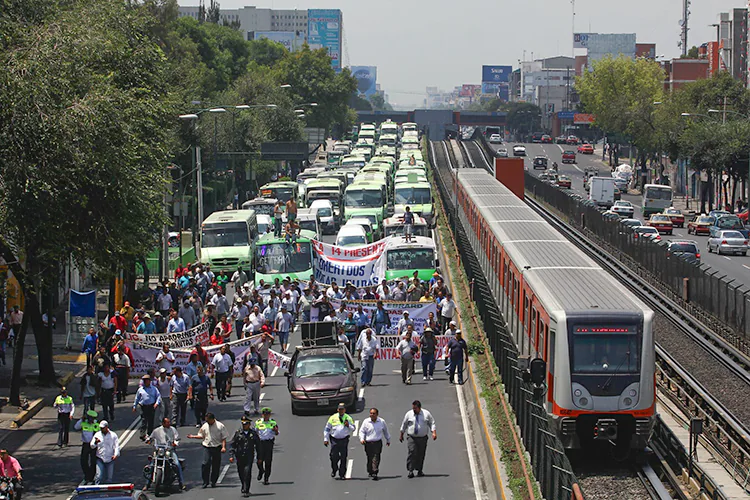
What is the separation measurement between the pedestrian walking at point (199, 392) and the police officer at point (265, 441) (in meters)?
4.24

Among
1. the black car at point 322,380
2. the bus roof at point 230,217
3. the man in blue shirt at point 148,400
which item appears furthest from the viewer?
the bus roof at point 230,217

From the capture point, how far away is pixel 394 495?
19.0m

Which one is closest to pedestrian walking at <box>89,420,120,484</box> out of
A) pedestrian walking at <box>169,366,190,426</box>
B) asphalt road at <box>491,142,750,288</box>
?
pedestrian walking at <box>169,366,190,426</box>

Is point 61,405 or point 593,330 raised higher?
point 593,330

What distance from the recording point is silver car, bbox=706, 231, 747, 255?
58.6 meters

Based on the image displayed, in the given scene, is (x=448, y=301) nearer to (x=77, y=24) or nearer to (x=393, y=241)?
(x=393, y=241)

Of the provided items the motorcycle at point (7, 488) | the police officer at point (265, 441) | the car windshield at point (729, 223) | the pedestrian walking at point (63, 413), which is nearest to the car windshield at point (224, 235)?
the pedestrian walking at point (63, 413)

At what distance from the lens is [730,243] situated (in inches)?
2306

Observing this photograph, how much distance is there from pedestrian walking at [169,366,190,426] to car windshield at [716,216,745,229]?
153ft

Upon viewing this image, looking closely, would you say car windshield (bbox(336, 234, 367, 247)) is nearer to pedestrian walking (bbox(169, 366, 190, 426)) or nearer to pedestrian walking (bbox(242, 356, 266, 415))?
pedestrian walking (bbox(242, 356, 266, 415))

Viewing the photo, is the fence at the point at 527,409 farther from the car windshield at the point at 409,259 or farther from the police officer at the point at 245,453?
the police officer at the point at 245,453

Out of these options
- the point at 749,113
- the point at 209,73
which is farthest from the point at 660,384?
the point at 209,73

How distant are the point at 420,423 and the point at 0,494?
6.91m

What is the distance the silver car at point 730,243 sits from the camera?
192 ft
